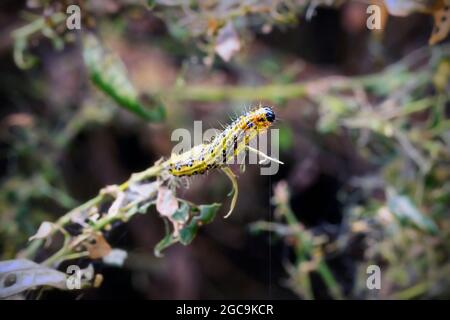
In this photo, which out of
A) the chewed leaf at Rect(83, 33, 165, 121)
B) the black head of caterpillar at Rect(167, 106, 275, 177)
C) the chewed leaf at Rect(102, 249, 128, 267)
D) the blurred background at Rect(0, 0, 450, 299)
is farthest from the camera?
the blurred background at Rect(0, 0, 450, 299)

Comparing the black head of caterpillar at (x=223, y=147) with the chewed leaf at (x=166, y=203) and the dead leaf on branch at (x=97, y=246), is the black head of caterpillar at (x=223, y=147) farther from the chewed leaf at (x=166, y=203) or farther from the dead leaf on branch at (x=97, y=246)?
the dead leaf on branch at (x=97, y=246)

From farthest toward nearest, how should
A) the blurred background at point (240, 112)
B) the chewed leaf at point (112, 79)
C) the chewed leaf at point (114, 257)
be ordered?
the blurred background at point (240, 112), the chewed leaf at point (112, 79), the chewed leaf at point (114, 257)

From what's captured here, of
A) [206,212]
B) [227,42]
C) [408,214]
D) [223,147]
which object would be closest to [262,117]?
[223,147]

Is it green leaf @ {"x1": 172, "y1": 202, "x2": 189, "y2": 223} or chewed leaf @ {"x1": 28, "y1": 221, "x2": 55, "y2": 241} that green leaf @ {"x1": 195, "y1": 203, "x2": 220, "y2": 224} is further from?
chewed leaf @ {"x1": 28, "y1": 221, "x2": 55, "y2": 241}

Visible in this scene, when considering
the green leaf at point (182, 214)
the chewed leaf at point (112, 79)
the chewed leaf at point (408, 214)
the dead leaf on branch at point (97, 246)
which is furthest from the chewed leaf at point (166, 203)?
the chewed leaf at point (408, 214)

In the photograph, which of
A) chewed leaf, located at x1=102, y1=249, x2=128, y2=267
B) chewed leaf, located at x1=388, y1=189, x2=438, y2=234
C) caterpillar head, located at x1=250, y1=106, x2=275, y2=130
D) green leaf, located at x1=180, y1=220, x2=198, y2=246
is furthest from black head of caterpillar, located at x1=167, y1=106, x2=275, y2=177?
chewed leaf, located at x1=388, y1=189, x2=438, y2=234

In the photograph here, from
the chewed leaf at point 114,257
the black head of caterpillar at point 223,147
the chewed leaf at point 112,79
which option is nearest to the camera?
the black head of caterpillar at point 223,147
